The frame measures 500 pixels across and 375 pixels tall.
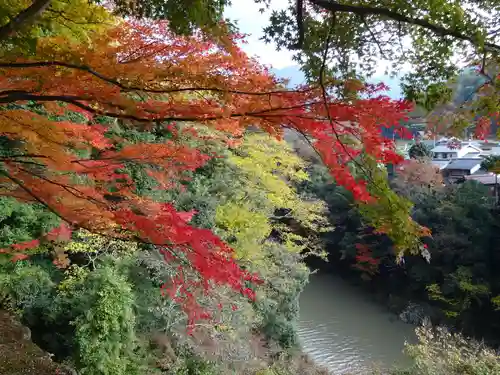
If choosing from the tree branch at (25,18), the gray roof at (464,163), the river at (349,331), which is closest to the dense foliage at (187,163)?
the tree branch at (25,18)

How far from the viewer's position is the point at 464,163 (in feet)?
67.4

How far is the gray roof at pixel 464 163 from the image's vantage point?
2008 centimetres

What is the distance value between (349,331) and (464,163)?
11.9 metres

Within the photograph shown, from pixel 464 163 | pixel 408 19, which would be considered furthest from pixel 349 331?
pixel 408 19

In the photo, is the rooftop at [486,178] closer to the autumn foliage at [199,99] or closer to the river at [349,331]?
the river at [349,331]

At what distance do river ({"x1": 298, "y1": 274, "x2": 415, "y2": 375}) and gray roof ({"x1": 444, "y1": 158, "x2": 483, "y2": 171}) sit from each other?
8.45 m

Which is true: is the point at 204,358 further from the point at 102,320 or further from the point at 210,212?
the point at 210,212

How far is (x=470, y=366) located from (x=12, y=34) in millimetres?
8846

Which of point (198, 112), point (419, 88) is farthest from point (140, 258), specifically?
point (419, 88)

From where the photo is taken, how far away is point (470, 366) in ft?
25.1

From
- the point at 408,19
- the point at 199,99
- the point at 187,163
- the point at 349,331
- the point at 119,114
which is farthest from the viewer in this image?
the point at 349,331

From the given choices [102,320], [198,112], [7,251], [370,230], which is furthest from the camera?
[370,230]

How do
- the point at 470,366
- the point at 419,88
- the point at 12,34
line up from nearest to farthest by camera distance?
1. the point at 12,34
2. the point at 419,88
3. the point at 470,366

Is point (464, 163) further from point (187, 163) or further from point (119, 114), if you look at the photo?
point (119, 114)
